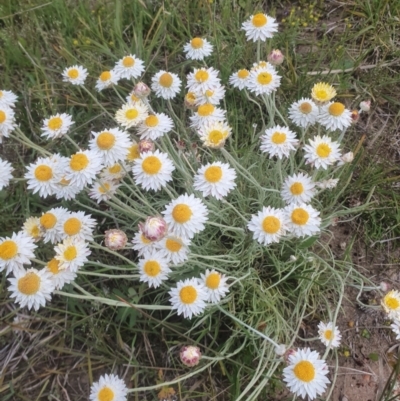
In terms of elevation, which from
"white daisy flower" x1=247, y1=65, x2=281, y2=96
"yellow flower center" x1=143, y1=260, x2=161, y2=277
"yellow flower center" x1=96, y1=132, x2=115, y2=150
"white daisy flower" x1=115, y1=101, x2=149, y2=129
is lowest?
"yellow flower center" x1=143, y1=260, x2=161, y2=277

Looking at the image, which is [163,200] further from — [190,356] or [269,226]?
[190,356]

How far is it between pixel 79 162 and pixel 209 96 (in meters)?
0.61

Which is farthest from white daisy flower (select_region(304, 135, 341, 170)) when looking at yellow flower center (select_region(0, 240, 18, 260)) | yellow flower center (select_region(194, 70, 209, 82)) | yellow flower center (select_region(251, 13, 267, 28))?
yellow flower center (select_region(0, 240, 18, 260))

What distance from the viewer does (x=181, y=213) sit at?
147 centimetres

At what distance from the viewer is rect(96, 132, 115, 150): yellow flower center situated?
1595mm

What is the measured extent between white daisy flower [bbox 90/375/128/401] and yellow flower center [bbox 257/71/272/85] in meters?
1.24

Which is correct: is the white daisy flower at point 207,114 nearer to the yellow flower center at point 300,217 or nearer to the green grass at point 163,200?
the green grass at point 163,200

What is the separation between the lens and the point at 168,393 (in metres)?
1.69

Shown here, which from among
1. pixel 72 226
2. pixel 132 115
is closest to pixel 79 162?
pixel 72 226

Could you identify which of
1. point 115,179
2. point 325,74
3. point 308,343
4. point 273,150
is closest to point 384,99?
point 325,74

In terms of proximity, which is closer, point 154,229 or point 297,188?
point 154,229

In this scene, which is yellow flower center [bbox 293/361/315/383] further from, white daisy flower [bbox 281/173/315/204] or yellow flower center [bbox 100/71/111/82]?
yellow flower center [bbox 100/71/111/82]

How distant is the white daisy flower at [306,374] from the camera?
54.6 inches

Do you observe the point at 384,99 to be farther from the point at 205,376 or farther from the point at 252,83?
the point at 205,376
